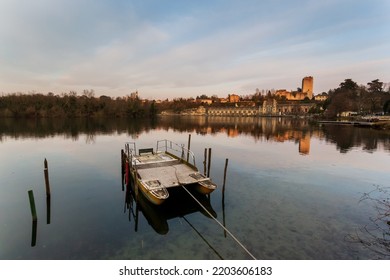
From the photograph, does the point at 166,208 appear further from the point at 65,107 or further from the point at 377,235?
the point at 65,107

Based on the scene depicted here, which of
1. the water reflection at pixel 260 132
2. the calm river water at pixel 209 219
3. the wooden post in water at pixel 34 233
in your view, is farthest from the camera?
the water reflection at pixel 260 132

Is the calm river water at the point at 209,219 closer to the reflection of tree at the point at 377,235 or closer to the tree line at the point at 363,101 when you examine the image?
the reflection of tree at the point at 377,235

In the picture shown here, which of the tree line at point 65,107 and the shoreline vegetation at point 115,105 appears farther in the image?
the tree line at point 65,107

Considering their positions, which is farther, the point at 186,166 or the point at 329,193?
the point at 186,166

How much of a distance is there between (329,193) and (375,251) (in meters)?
7.30

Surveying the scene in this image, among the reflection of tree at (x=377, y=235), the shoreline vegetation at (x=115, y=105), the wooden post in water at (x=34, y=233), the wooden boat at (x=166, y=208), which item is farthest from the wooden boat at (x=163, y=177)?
the shoreline vegetation at (x=115, y=105)

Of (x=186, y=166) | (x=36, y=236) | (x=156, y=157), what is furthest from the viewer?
(x=156, y=157)

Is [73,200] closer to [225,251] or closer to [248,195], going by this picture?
[225,251]

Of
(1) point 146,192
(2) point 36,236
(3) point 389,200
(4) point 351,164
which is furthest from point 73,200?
(4) point 351,164

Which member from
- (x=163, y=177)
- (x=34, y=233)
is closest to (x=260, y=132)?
(x=163, y=177)

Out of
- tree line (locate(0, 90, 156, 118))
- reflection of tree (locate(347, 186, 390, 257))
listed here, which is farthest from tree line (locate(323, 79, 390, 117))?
tree line (locate(0, 90, 156, 118))

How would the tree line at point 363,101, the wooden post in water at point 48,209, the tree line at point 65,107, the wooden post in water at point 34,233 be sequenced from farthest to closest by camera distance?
the tree line at point 65,107 < the tree line at point 363,101 < the wooden post in water at point 48,209 < the wooden post in water at point 34,233

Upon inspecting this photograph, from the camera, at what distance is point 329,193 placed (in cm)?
1656

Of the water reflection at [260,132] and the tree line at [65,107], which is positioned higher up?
the tree line at [65,107]
